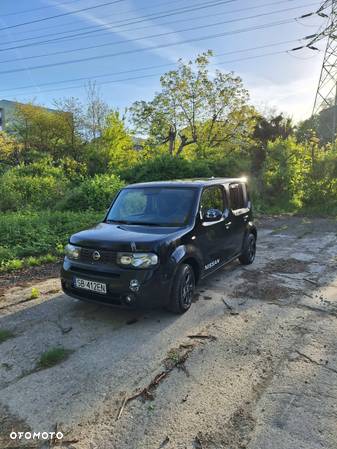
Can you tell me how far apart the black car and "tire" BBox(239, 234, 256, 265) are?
829 millimetres

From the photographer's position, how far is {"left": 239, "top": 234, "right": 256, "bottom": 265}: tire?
650 cm

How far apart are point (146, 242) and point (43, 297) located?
7.20ft

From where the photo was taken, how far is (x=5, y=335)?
386cm

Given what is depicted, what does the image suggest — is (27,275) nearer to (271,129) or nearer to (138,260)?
(138,260)

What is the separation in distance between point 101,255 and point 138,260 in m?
0.50

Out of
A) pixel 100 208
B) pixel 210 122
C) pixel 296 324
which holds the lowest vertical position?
pixel 296 324

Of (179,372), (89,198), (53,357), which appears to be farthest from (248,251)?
(89,198)

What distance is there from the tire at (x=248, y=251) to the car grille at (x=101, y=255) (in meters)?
3.27

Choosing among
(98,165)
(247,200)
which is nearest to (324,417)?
(247,200)

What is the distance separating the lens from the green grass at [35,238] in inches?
267

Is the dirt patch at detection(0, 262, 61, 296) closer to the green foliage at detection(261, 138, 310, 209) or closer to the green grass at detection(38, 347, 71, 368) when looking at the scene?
the green grass at detection(38, 347, 71, 368)

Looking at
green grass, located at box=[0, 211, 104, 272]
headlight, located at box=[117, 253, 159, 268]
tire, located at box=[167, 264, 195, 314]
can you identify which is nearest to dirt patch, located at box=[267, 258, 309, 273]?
tire, located at box=[167, 264, 195, 314]

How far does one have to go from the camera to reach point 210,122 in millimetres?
23062

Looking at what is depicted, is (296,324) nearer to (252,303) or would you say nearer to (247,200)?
(252,303)
